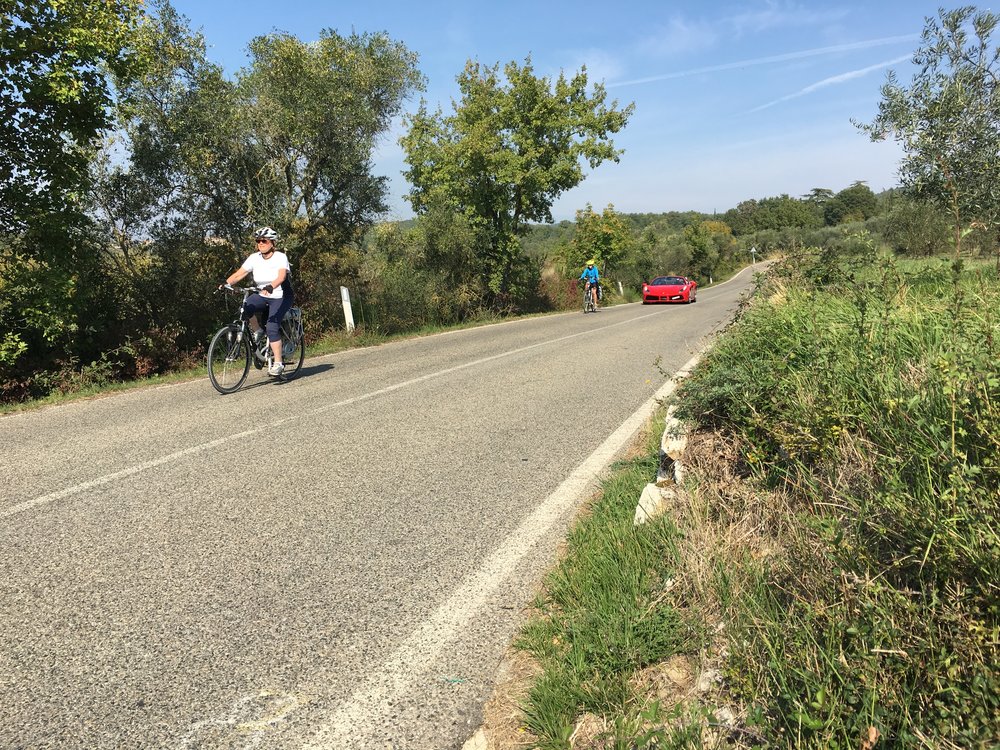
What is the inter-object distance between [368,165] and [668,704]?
48.7ft

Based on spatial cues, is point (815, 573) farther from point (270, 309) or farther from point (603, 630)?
point (270, 309)

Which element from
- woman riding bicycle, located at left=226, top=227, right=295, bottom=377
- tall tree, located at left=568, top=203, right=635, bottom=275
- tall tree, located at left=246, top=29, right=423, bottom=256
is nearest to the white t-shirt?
woman riding bicycle, located at left=226, top=227, right=295, bottom=377

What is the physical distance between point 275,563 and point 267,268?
5.71 m

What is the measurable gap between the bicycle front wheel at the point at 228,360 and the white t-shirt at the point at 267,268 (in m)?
0.72

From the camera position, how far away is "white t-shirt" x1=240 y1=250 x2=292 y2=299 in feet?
26.1

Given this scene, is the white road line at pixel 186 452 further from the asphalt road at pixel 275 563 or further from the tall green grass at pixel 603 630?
the tall green grass at pixel 603 630

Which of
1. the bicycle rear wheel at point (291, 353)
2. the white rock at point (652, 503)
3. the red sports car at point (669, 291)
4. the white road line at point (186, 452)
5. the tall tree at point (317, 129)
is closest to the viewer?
the white rock at point (652, 503)

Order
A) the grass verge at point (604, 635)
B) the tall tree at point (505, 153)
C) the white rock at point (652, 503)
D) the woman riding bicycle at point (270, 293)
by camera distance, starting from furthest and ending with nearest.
A: the tall tree at point (505, 153) < the woman riding bicycle at point (270, 293) < the white rock at point (652, 503) < the grass verge at point (604, 635)

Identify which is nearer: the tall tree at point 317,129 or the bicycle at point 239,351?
the bicycle at point 239,351

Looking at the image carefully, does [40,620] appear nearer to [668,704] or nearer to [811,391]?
[668,704]

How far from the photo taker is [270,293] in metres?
8.05

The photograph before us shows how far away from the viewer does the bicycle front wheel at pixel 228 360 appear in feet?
25.3

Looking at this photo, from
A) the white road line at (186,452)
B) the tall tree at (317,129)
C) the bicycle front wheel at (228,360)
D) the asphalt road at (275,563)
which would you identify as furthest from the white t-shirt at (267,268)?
the tall tree at (317,129)

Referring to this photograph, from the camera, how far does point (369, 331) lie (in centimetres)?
1472
